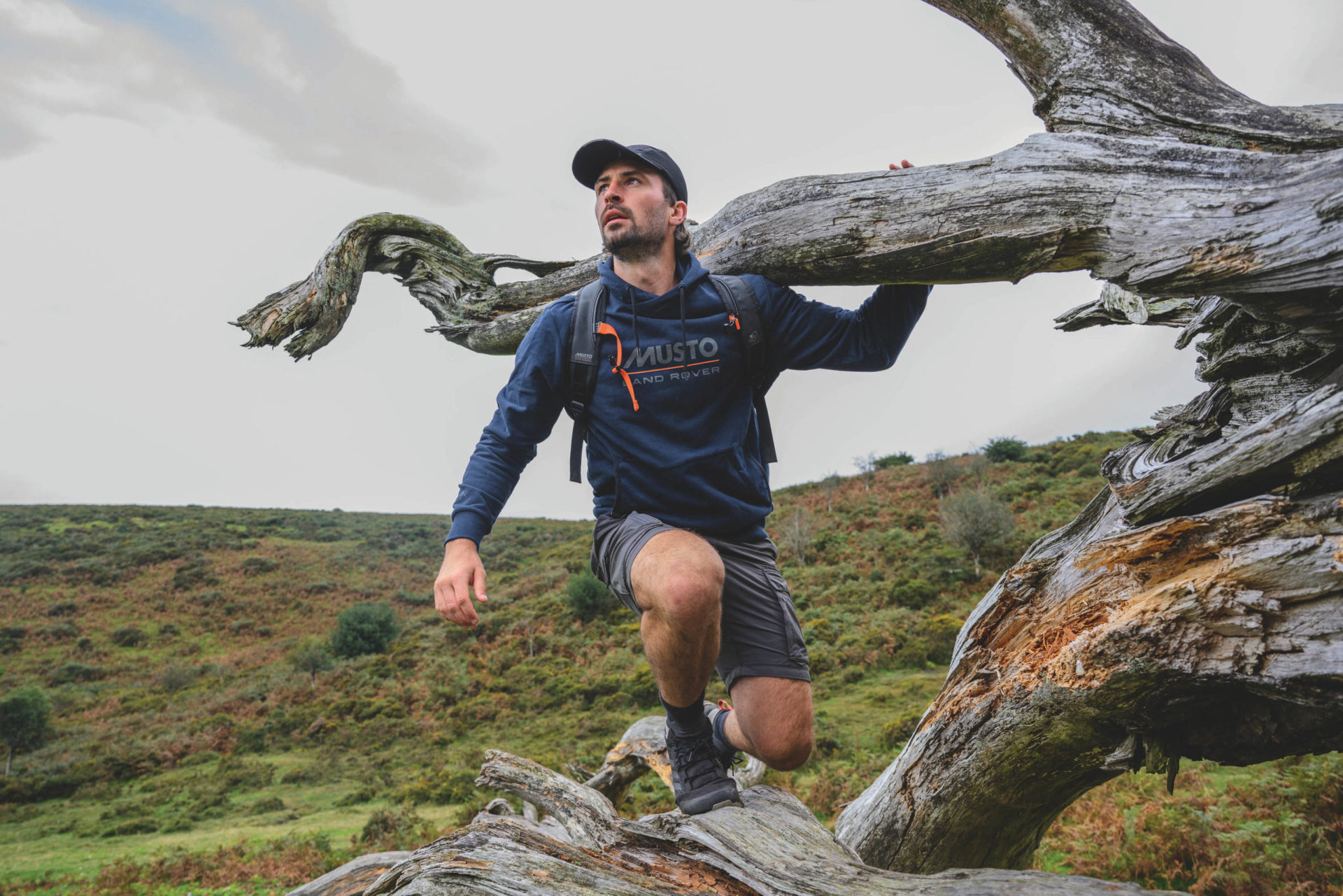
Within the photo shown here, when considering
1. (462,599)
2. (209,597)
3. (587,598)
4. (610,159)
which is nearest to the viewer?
(462,599)

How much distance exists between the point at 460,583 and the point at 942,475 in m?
34.8

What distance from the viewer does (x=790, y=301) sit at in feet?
11.2

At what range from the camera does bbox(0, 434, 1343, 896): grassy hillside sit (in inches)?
236

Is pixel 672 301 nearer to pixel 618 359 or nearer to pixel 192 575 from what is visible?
pixel 618 359

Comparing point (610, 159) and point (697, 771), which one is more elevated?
point (610, 159)

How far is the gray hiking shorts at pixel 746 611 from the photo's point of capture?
3354 mm

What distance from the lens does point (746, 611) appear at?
341 centimetres

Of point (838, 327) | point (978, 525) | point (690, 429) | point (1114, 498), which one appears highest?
point (838, 327)

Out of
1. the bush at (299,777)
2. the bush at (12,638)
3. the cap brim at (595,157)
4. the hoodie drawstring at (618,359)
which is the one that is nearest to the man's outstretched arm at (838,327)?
the hoodie drawstring at (618,359)

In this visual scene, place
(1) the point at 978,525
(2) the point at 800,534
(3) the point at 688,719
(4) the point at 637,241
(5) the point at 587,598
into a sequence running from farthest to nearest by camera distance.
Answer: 1. (2) the point at 800,534
2. (5) the point at 587,598
3. (1) the point at 978,525
4. (4) the point at 637,241
5. (3) the point at 688,719

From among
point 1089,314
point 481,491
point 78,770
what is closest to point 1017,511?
point 1089,314

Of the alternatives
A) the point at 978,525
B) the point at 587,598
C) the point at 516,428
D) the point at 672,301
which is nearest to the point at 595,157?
the point at 672,301

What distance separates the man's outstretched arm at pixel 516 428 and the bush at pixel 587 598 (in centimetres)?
2417

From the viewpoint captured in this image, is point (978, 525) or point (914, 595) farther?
point (978, 525)
